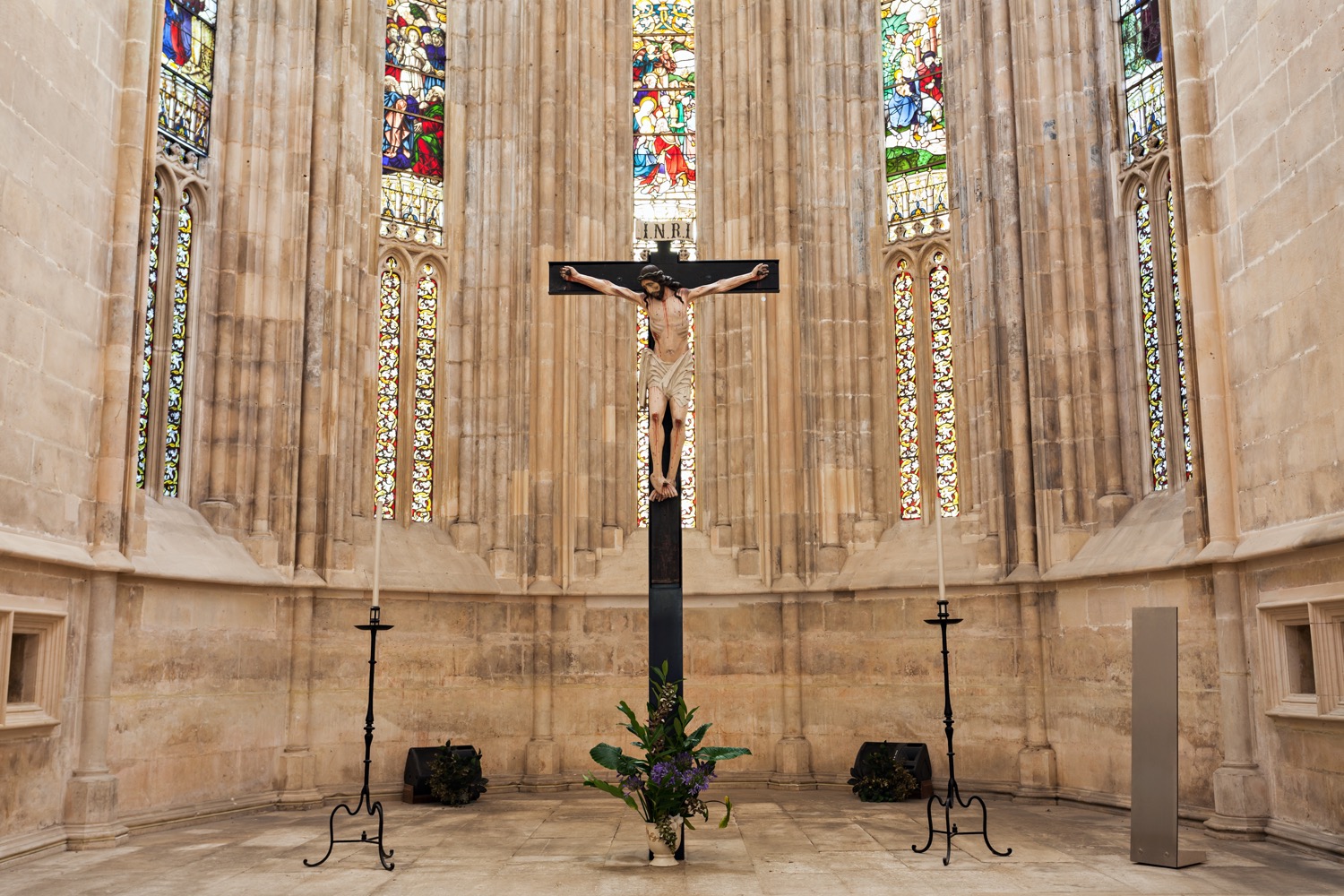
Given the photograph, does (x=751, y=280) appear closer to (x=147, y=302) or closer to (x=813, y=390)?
(x=813, y=390)

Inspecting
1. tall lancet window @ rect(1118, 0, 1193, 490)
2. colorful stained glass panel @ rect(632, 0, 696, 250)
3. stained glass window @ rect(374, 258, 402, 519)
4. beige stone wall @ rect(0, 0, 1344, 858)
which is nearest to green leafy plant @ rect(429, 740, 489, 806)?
beige stone wall @ rect(0, 0, 1344, 858)

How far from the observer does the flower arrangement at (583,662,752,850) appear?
8.40 m

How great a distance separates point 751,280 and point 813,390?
535 cm

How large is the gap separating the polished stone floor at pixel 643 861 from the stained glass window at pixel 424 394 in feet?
14.7

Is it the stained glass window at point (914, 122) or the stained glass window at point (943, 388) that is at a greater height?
the stained glass window at point (914, 122)

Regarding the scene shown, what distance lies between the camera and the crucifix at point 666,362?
9047mm

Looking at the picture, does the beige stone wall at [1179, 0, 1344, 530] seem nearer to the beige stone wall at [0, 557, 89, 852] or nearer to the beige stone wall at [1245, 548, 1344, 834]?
the beige stone wall at [1245, 548, 1344, 834]

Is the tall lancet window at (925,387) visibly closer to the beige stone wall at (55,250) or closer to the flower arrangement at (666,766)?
the flower arrangement at (666,766)

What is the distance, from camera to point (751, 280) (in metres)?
9.88

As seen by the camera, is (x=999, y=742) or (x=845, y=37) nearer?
(x=999, y=742)

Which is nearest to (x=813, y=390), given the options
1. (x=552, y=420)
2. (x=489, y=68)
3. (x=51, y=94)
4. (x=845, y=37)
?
(x=552, y=420)

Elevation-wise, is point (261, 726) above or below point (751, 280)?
below

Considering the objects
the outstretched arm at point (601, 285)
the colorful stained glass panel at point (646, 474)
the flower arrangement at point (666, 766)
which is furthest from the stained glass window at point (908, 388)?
the flower arrangement at point (666, 766)

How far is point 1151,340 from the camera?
1305 centimetres
